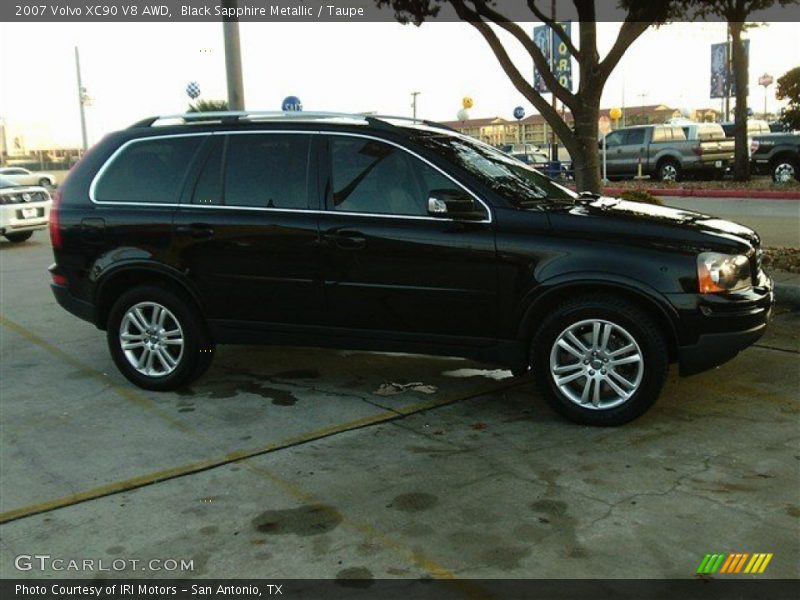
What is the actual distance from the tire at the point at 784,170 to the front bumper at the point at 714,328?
56.6ft

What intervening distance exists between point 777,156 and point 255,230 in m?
19.0

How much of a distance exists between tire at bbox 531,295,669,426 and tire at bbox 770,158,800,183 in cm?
1756

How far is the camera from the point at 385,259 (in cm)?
510

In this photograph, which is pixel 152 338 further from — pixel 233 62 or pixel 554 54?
pixel 554 54

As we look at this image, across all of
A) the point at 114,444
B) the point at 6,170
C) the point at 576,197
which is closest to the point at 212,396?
the point at 114,444

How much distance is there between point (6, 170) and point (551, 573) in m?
40.5

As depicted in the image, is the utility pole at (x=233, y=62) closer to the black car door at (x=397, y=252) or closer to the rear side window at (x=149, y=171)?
the rear side window at (x=149, y=171)

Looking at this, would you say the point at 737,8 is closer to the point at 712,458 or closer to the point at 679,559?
the point at 712,458

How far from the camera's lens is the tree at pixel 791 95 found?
2047cm

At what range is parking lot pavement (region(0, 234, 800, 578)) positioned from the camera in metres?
3.41

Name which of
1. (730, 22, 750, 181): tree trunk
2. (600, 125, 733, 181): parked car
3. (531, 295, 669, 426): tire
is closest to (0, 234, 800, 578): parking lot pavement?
(531, 295, 669, 426): tire

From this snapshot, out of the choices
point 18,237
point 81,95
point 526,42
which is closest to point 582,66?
point 526,42

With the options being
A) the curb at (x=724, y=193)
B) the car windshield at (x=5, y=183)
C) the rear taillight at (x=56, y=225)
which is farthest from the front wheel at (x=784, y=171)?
the rear taillight at (x=56, y=225)

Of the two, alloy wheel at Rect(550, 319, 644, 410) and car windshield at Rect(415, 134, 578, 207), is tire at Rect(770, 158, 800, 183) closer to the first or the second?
car windshield at Rect(415, 134, 578, 207)
